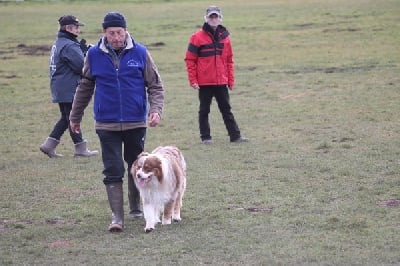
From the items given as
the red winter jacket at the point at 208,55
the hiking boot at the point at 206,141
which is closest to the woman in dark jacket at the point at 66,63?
the red winter jacket at the point at 208,55

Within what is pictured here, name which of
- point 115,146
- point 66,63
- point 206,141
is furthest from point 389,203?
point 66,63

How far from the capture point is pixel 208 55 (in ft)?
47.9

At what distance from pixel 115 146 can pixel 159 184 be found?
0.66 m

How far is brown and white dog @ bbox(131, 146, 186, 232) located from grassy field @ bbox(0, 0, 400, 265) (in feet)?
0.65

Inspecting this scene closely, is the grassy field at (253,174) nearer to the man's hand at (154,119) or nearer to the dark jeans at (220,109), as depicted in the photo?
the dark jeans at (220,109)

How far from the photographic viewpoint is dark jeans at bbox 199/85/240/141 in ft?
48.3

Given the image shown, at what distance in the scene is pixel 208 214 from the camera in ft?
31.5

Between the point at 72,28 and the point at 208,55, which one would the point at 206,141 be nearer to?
the point at 208,55

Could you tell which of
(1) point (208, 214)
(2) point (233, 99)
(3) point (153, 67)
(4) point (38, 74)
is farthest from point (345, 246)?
(4) point (38, 74)

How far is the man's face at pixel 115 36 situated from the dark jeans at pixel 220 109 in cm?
612

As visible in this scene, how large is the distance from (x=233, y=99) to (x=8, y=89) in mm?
6842

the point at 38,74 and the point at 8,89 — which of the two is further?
the point at 38,74

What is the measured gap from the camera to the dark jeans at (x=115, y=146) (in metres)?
9.01

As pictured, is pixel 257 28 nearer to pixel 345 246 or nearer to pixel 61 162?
pixel 61 162
